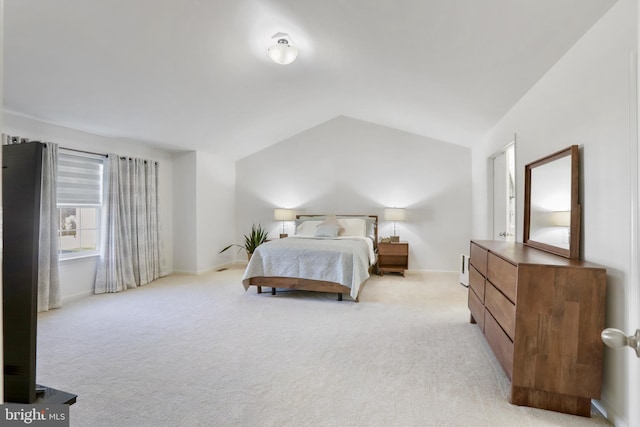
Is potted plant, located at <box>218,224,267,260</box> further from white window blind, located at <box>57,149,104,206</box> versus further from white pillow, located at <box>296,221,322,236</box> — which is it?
white window blind, located at <box>57,149,104,206</box>

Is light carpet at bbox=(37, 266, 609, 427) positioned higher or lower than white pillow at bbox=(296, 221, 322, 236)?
lower

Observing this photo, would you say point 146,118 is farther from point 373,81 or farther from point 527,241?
point 527,241

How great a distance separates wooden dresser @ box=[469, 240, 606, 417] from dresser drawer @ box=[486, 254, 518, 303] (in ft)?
0.04

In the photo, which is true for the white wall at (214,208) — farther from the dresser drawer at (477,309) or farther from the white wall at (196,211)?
the dresser drawer at (477,309)

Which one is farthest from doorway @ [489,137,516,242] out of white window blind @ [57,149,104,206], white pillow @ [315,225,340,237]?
white window blind @ [57,149,104,206]

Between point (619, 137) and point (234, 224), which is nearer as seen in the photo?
point (619, 137)

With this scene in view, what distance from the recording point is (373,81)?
154 inches

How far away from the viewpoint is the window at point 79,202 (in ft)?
13.8

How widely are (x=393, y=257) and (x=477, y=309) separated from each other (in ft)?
8.89

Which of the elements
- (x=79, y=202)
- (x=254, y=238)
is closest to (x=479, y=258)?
(x=254, y=238)

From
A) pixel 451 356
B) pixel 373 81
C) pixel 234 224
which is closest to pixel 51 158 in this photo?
pixel 234 224

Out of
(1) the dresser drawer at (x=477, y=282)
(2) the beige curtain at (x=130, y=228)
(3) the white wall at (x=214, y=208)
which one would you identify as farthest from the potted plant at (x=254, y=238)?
(1) the dresser drawer at (x=477, y=282)

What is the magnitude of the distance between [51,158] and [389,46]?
13.2ft

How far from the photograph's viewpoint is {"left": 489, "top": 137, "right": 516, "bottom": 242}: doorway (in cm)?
387
